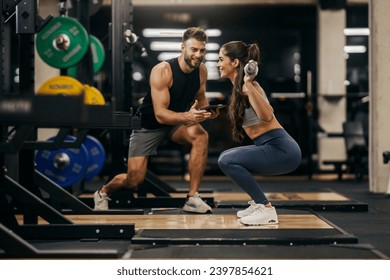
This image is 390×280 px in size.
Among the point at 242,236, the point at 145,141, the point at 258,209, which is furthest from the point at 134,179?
the point at 242,236

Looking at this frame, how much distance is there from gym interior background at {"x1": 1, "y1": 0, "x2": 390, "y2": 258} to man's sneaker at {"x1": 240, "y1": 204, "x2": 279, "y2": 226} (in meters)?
0.59

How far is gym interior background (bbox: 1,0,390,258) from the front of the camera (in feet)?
12.8

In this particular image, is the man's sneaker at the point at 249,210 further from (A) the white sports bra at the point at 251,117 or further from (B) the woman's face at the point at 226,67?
(B) the woman's face at the point at 226,67

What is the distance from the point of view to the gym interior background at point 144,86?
3916mm

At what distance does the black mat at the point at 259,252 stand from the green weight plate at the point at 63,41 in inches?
86.0

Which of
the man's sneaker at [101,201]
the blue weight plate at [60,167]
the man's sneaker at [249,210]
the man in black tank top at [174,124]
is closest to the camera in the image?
the man's sneaker at [249,210]

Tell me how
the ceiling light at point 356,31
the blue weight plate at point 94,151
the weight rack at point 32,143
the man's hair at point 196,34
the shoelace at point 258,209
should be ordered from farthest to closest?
the ceiling light at point 356,31
the blue weight plate at point 94,151
the man's hair at point 196,34
the shoelace at point 258,209
the weight rack at point 32,143

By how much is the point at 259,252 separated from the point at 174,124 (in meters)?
1.50

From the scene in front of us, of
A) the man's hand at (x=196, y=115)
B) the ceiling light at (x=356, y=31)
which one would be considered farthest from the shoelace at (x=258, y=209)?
the ceiling light at (x=356, y=31)

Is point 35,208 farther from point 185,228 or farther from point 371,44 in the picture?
point 371,44

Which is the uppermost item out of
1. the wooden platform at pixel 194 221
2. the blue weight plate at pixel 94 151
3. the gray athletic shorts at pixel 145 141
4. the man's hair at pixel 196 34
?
the man's hair at pixel 196 34

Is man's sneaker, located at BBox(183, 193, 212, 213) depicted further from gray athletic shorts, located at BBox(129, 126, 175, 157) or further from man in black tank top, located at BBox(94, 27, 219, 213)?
gray athletic shorts, located at BBox(129, 126, 175, 157)

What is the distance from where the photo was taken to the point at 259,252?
3.26m
